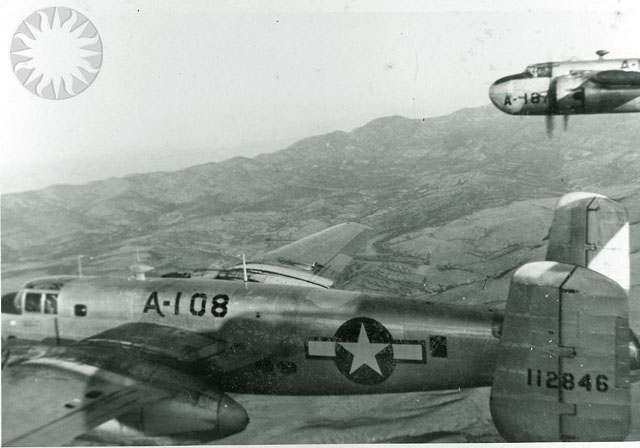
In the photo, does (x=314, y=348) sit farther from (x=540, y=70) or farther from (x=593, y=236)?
(x=540, y=70)

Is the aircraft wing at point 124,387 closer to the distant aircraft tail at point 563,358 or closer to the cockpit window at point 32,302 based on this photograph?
the cockpit window at point 32,302

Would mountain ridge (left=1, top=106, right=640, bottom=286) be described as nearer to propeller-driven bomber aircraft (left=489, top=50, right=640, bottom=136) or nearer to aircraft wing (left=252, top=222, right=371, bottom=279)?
propeller-driven bomber aircraft (left=489, top=50, right=640, bottom=136)

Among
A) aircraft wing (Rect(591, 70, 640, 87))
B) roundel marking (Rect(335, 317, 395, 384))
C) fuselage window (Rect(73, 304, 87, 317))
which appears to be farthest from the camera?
aircraft wing (Rect(591, 70, 640, 87))

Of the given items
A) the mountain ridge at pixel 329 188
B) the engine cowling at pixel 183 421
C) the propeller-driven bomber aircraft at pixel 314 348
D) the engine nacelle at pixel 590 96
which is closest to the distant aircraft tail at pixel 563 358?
the propeller-driven bomber aircraft at pixel 314 348

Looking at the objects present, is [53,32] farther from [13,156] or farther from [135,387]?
[135,387]

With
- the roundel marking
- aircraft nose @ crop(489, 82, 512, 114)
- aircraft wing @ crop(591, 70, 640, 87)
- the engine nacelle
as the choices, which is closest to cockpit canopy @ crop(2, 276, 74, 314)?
the roundel marking

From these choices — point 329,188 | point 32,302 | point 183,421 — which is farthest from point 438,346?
point 329,188

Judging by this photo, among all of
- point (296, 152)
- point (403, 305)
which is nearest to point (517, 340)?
point (403, 305)
